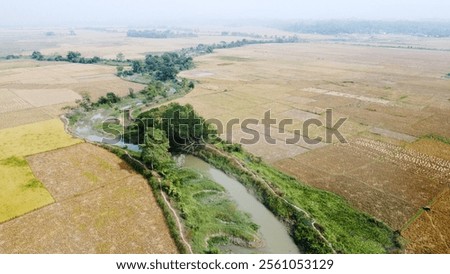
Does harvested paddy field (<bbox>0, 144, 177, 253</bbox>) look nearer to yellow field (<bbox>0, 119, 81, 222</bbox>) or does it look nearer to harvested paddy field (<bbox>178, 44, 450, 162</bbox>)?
yellow field (<bbox>0, 119, 81, 222</bbox>)

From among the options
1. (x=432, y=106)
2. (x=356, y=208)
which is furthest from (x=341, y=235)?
(x=432, y=106)

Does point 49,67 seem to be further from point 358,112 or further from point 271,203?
point 271,203

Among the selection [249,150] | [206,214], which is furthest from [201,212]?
[249,150]

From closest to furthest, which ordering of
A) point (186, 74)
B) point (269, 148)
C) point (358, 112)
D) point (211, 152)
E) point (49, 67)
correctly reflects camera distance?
point (211, 152) → point (269, 148) → point (358, 112) → point (186, 74) → point (49, 67)

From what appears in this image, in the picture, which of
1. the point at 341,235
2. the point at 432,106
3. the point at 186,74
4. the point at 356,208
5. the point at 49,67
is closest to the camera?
the point at 341,235

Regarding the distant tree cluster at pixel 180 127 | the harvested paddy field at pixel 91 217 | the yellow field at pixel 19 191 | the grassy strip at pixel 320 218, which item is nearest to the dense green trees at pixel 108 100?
the distant tree cluster at pixel 180 127

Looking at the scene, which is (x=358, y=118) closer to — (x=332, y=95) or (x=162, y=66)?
(x=332, y=95)
